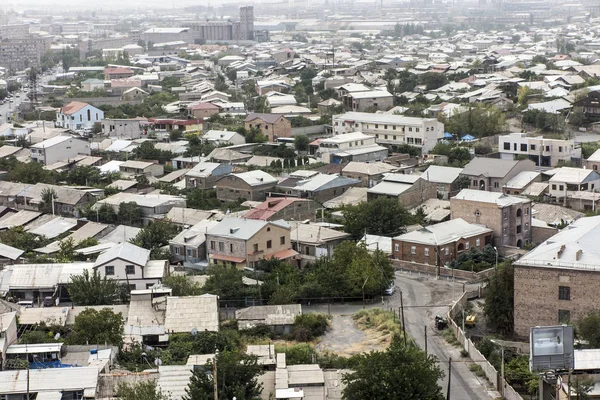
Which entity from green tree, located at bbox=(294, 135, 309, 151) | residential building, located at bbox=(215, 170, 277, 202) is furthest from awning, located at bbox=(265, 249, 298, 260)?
green tree, located at bbox=(294, 135, 309, 151)

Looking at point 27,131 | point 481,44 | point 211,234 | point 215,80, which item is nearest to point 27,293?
point 211,234

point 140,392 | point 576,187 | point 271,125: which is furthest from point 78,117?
point 140,392

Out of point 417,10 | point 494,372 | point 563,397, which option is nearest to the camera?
point 563,397

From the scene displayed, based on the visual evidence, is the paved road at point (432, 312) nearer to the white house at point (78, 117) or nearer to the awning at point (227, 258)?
the awning at point (227, 258)

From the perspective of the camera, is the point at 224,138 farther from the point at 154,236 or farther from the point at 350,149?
the point at 154,236

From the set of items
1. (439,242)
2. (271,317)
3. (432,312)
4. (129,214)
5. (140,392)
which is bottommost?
(432,312)

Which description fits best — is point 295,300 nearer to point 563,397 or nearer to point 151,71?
point 563,397
